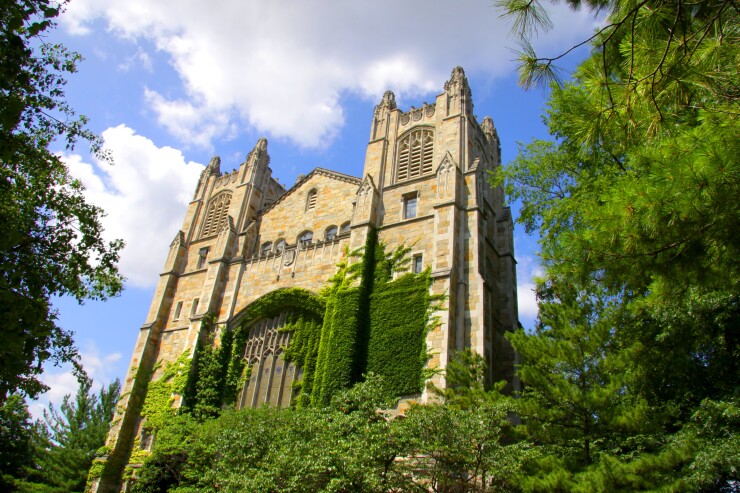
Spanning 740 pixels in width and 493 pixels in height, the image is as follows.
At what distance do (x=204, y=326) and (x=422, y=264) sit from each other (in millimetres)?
10845

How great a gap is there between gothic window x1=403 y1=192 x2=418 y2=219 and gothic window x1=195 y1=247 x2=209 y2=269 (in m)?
12.3

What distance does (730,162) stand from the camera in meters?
5.34

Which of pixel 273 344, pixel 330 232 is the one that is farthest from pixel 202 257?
pixel 273 344

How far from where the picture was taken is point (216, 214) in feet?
101

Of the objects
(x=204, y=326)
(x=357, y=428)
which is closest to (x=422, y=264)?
(x=357, y=428)

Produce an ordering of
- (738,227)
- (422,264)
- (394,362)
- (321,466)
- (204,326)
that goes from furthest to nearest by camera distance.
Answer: (204,326)
(422,264)
(394,362)
(321,466)
(738,227)

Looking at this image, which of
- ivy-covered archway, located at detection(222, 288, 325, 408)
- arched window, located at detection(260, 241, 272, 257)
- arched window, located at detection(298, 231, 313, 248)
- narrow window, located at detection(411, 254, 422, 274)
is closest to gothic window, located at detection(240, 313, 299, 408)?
ivy-covered archway, located at detection(222, 288, 325, 408)

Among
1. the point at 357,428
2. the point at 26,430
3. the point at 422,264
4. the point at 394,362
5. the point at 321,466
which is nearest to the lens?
the point at 321,466

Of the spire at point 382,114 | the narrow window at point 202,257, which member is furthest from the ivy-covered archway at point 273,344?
the spire at point 382,114

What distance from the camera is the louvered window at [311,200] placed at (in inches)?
1048

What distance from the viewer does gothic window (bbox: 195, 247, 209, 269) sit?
28.5 meters

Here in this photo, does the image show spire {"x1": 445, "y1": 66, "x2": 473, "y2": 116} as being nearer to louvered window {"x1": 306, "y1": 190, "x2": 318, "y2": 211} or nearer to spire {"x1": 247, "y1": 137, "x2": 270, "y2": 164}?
louvered window {"x1": 306, "y1": 190, "x2": 318, "y2": 211}

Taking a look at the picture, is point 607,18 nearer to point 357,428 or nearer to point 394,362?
point 357,428

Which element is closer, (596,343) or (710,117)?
(710,117)
